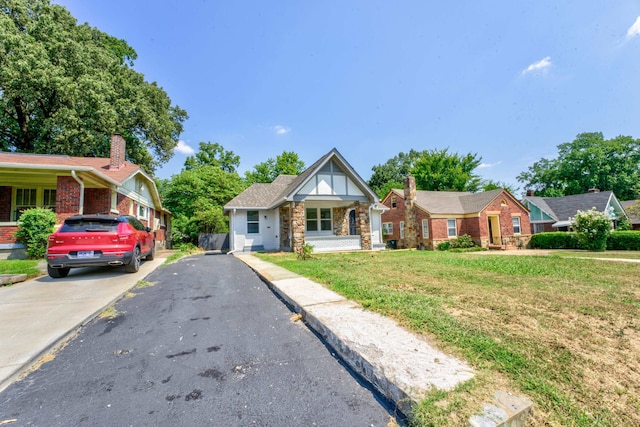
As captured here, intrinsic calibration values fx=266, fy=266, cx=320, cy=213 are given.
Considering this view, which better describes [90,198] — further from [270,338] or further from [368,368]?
[368,368]

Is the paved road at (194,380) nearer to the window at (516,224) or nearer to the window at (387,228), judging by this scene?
the window at (387,228)

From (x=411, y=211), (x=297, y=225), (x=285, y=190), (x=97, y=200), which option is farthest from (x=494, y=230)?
(x=97, y=200)

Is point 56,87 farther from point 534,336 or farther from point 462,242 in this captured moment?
point 462,242

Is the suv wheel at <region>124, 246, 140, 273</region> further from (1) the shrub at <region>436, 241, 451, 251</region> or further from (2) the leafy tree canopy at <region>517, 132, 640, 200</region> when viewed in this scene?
(2) the leafy tree canopy at <region>517, 132, 640, 200</region>

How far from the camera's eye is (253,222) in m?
17.7

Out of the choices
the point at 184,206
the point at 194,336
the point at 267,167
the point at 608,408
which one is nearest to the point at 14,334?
the point at 194,336

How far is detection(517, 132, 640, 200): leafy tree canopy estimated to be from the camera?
1427 inches

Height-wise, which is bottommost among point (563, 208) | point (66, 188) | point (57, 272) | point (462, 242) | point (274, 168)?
point (462, 242)

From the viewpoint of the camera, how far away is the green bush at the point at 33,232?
9.61 metres

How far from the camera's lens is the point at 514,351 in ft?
8.09

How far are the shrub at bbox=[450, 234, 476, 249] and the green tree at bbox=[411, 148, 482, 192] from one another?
53.8 ft

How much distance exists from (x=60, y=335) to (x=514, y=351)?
5.05 metres

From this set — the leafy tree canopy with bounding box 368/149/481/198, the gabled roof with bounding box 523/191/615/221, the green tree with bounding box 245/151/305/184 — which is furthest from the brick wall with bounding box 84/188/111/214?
the gabled roof with bounding box 523/191/615/221

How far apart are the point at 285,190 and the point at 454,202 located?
15.0m
